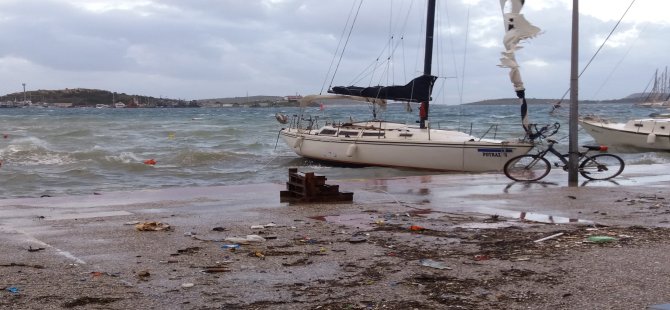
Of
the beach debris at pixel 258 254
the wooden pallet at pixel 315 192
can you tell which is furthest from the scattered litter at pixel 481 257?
the wooden pallet at pixel 315 192

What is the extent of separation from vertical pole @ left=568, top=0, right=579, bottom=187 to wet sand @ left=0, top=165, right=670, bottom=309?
1.86 m

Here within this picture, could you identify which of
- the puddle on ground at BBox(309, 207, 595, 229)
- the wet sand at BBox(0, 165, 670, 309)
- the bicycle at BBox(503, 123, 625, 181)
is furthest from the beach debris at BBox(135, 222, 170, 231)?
the bicycle at BBox(503, 123, 625, 181)

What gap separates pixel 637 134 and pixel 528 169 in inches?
686

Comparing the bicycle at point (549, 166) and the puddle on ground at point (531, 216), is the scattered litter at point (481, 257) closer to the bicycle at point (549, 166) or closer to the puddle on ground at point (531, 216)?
the puddle on ground at point (531, 216)

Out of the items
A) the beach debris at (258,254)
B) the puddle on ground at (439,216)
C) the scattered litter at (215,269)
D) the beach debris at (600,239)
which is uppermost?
the beach debris at (600,239)

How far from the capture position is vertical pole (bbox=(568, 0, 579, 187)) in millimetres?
14312

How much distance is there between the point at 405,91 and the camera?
A: 25.2m

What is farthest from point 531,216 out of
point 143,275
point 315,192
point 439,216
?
point 143,275

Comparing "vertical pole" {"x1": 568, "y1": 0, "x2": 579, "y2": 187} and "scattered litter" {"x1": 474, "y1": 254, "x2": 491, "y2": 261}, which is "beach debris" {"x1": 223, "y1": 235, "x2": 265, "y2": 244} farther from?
"vertical pole" {"x1": 568, "y1": 0, "x2": 579, "y2": 187}

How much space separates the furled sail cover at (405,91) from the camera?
81.7 ft

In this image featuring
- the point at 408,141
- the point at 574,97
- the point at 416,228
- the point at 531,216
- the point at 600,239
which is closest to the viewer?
the point at 600,239

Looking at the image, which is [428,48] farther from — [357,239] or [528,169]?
[357,239]

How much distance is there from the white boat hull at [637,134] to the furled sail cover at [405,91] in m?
11.1

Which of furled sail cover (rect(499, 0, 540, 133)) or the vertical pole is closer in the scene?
the vertical pole
